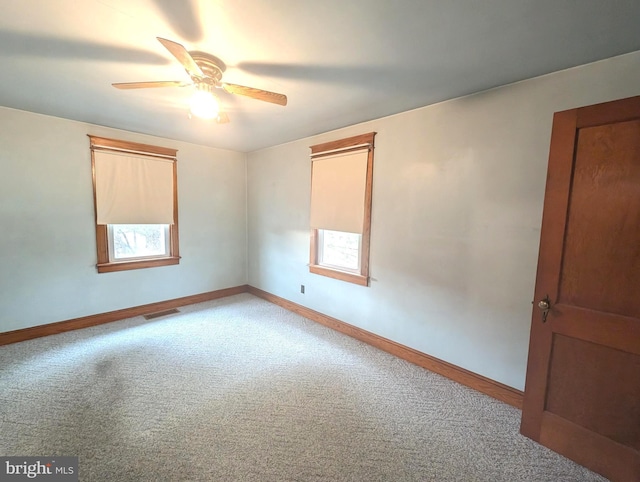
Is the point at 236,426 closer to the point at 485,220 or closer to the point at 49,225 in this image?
the point at 485,220

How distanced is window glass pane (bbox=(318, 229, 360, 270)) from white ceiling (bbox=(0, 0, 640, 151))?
1520mm

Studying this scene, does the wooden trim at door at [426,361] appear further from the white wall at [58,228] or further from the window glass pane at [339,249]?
the white wall at [58,228]

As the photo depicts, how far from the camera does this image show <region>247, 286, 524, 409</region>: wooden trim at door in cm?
211

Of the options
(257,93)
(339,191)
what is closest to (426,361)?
(339,191)

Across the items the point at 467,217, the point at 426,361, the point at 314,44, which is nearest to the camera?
the point at 314,44

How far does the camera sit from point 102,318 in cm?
338

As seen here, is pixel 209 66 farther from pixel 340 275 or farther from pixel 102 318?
pixel 102 318

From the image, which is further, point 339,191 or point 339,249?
point 339,249

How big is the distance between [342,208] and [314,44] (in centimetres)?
182

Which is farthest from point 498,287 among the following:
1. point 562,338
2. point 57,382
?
point 57,382

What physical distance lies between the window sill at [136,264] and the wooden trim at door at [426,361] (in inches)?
76.8

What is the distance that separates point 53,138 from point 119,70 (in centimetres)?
183

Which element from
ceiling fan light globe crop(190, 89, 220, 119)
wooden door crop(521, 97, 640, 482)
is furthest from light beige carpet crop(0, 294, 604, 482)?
ceiling fan light globe crop(190, 89, 220, 119)

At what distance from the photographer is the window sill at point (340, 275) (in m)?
3.05
